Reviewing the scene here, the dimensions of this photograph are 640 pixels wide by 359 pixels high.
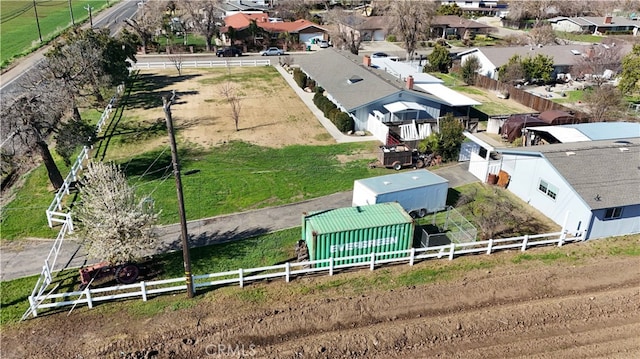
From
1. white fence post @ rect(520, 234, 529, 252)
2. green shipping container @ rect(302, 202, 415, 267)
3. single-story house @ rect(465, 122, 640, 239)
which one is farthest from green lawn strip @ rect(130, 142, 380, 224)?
white fence post @ rect(520, 234, 529, 252)

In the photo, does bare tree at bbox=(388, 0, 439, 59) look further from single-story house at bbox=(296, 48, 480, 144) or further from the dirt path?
the dirt path

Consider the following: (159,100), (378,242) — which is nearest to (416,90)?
(378,242)

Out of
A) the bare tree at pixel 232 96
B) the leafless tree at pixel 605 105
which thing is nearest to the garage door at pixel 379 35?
the bare tree at pixel 232 96

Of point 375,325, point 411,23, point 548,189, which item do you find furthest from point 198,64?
point 375,325

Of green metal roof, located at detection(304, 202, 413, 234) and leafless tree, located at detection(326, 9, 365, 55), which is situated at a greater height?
leafless tree, located at detection(326, 9, 365, 55)

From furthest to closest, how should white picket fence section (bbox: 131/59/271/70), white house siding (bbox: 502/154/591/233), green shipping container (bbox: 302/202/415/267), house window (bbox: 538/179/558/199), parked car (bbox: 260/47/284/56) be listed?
parked car (bbox: 260/47/284/56) < white picket fence section (bbox: 131/59/271/70) < house window (bbox: 538/179/558/199) < white house siding (bbox: 502/154/591/233) < green shipping container (bbox: 302/202/415/267)

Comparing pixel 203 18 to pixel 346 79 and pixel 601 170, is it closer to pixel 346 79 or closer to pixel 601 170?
pixel 346 79

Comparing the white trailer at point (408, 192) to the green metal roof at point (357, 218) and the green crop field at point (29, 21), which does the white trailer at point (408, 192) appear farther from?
the green crop field at point (29, 21)
